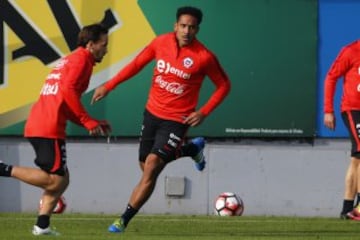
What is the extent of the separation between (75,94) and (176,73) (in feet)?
4.83

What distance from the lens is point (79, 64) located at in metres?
10.3

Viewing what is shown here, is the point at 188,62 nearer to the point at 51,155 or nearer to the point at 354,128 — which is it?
the point at 51,155

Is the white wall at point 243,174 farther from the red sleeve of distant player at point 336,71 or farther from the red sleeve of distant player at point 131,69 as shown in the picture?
the red sleeve of distant player at point 131,69

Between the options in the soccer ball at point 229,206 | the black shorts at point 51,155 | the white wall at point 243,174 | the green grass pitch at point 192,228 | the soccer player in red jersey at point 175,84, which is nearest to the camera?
the black shorts at point 51,155

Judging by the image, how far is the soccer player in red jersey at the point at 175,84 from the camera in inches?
441

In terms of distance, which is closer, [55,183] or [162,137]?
[55,183]

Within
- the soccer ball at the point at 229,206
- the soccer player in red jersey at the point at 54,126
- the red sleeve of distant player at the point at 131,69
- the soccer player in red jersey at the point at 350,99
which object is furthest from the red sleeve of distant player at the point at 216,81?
the soccer ball at the point at 229,206

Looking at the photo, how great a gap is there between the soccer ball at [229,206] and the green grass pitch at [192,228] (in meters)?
0.50

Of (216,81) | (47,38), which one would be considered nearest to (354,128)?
(216,81)

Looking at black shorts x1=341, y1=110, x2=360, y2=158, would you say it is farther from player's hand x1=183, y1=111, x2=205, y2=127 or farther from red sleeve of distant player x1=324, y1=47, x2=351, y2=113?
player's hand x1=183, y1=111, x2=205, y2=127

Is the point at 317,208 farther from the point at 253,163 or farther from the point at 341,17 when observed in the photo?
the point at 341,17

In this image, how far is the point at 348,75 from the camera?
43.8 feet

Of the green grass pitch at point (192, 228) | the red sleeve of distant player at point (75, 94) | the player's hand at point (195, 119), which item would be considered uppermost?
the red sleeve of distant player at point (75, 94)

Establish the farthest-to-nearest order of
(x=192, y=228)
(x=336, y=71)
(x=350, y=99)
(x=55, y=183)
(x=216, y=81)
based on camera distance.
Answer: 1. (x=350, y=99)
2. (x=336, y=71)
3. (x=192, y=228)
4. (x=216, y=81)
5. (x=55, y=183)
